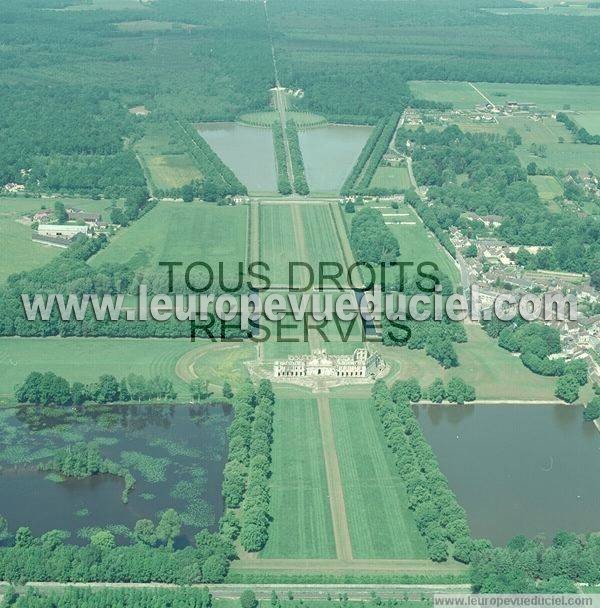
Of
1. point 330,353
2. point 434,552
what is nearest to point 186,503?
point 434,552

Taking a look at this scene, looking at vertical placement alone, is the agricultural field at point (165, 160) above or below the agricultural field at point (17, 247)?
below

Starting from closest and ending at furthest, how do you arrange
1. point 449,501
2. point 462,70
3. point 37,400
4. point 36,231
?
point 449,501 < point 37,400 < point 36,231 < point 462,70

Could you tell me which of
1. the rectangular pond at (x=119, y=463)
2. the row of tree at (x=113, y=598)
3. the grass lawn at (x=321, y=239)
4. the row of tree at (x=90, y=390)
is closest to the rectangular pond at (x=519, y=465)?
the rectangular pond at (x=119, y=463)

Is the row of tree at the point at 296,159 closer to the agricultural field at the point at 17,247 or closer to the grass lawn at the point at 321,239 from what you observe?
the grass lawn at the point at 321,239

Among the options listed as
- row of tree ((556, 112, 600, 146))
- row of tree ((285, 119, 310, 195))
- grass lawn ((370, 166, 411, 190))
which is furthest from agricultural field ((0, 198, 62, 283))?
row of tree ((556, 112, 600, 146))

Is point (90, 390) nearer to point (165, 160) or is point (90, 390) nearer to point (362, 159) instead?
point (165, 160)

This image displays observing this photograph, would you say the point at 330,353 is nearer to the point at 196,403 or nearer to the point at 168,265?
the point at 196,403
